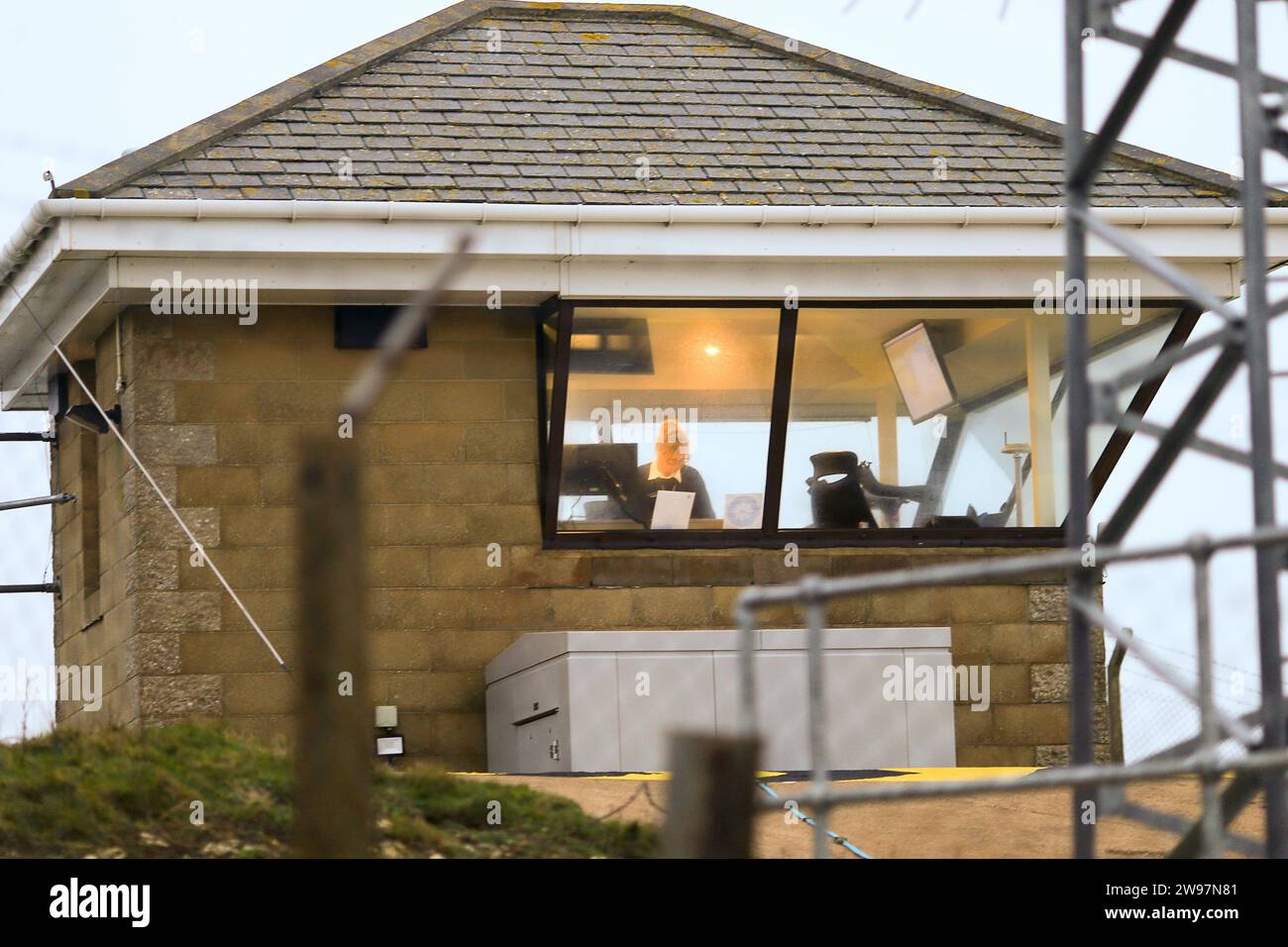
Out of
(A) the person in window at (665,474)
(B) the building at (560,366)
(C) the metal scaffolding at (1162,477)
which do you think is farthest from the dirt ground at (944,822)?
(A) the person in window at (665,474)

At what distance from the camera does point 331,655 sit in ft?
12.5

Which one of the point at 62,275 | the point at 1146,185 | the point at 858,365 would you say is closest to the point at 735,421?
the point at 858,365

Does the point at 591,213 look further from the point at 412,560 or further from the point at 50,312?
the point at 50,312

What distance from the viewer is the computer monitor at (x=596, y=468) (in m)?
11.7

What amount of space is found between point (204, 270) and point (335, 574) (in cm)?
767

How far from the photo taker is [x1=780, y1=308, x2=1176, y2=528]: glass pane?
1187cm

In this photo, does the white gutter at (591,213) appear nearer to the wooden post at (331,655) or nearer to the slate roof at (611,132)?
the slate roof at (611,132)

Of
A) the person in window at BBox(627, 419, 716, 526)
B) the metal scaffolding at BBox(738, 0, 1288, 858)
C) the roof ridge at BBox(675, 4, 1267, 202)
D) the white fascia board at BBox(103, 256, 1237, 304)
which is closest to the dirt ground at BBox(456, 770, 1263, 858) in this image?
the metal scaffolding at BBox(738, 0, 1288, 858)

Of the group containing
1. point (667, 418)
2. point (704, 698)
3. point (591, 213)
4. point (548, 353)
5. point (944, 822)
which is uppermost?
point (591, 213)

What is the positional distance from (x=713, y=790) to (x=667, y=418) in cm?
723

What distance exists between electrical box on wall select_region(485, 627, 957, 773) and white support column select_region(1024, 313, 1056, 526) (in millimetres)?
1620

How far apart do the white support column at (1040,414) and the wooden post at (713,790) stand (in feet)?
25.8

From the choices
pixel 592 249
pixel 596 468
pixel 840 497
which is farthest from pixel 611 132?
pixel 840 497
